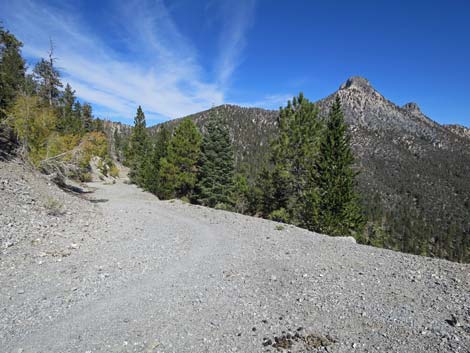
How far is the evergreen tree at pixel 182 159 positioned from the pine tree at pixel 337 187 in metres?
15.7

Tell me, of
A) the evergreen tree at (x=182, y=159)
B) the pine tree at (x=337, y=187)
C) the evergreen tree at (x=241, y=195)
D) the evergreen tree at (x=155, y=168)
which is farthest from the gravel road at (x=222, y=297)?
the evergreen tree at (x=155, y=168)

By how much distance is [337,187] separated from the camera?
17.9 m

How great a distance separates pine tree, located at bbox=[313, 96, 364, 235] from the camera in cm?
1792

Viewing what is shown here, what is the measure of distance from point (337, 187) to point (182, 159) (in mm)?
17450

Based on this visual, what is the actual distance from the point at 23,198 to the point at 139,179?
2980 centimetres

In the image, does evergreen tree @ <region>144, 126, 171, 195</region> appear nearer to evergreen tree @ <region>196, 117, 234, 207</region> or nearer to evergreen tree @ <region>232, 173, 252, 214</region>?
evergreen tree @ <region>196, 117, 234, 207</region>

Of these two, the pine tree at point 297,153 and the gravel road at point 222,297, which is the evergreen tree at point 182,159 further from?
the gravel road at point 222,297

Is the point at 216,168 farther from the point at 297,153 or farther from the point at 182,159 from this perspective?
the point at 297,153

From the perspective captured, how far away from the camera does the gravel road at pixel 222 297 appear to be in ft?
15.8

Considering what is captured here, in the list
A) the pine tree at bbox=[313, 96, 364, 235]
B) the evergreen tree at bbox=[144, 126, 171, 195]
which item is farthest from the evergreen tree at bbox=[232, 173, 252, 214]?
the pine tree at bbox=[313, 96, 364, 235]

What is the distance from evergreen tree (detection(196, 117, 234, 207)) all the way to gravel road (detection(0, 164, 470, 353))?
17.6 metres

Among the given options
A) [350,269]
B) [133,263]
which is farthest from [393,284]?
[133,263]

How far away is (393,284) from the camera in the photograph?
699 cm

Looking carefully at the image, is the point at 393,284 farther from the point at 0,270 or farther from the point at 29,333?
the point at 0,270
